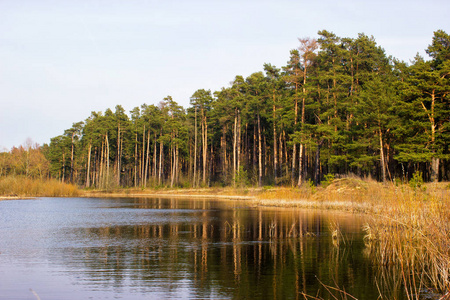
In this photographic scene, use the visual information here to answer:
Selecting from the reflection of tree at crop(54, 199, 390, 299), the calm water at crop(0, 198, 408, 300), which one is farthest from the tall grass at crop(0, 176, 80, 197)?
the reflection of tree at crop(54, 199, 390, 299)

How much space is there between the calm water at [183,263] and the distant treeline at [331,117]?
492cm

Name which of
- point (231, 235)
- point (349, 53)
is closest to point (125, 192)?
point (349, 53)

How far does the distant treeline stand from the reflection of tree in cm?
477

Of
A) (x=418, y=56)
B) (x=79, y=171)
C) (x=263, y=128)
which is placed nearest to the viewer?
(x=418, y=56)

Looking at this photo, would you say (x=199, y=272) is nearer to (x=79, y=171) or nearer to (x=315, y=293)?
(x=315, y=293)

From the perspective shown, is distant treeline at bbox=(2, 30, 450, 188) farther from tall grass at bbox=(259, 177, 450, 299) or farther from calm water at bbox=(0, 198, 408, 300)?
calm water at bbox=(0, 198, 408, 300)

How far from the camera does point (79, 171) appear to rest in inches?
4267

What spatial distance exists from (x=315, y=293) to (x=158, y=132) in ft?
239

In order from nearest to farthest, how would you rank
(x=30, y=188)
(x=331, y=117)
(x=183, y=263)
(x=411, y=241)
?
1. (x=411, y=241)
2. (x=183, y=263)
3. (x=331, y=117)
4. (x=30, y=188)

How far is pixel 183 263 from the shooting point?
11.9 m

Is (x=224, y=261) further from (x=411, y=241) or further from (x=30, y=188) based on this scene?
(x=30, y=188)

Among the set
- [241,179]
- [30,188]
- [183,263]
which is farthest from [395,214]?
[30,188]

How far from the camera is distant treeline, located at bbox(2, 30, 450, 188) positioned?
3547 centimetres

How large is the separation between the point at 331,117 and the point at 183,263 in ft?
127
